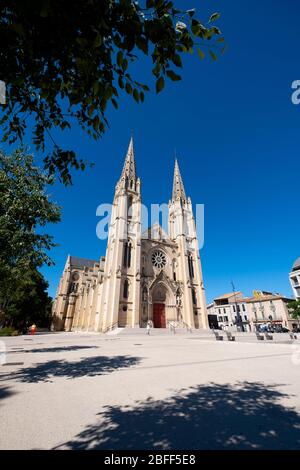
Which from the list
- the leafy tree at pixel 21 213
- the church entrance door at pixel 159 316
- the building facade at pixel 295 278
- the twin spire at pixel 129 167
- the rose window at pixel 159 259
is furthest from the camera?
the building facade at pixel 295 278

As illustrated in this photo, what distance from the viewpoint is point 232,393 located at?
4.55m

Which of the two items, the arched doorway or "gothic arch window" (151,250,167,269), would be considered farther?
"gothic arch window" (151,250,167,269)

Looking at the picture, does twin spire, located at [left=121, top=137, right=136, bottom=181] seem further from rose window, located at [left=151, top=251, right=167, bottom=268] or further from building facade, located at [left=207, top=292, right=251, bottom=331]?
building facade, located at [left=207, top=292, right=251, bottom=331]

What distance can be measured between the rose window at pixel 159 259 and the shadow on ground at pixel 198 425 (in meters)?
32.2

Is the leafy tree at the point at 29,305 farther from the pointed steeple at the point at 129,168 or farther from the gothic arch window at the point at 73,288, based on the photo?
the pointed steeple at the point at 129,168

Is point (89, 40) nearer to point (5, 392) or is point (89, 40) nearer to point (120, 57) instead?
point (120, 57)

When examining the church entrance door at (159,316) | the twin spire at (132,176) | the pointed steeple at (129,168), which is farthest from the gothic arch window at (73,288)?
the pointed steeple at (129,168)

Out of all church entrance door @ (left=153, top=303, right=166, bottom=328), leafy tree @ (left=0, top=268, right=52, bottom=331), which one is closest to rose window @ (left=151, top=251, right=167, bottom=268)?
church entrance door @ (left=153, top=303, right=166, bottom=328)

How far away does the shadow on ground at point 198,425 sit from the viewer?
2691mm

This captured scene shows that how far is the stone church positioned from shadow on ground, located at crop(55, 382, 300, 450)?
25279 mm

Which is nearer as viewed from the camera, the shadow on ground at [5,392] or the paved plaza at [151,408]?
the paved plaza at [151,408]

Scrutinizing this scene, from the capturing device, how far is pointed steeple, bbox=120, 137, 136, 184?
4002 cm
